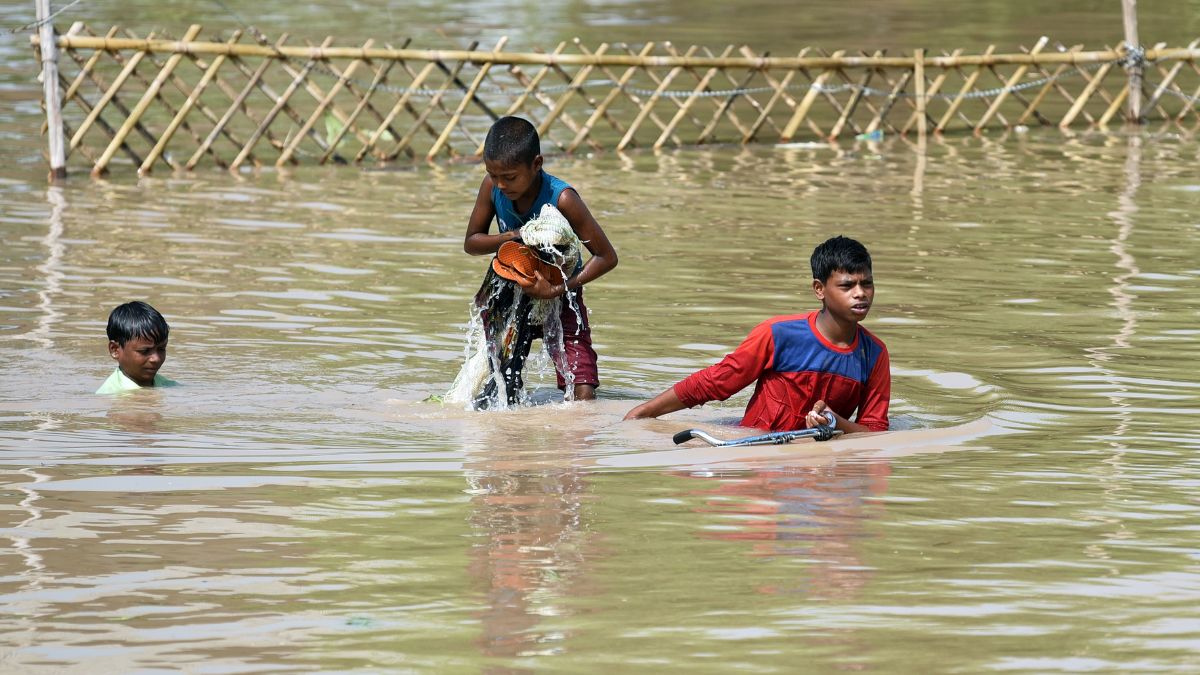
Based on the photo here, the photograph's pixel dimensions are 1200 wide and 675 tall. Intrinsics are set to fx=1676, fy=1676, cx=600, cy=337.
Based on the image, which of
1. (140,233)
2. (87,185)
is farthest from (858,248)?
(87,185)

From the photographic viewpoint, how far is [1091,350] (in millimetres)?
6859

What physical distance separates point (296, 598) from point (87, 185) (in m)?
8.83

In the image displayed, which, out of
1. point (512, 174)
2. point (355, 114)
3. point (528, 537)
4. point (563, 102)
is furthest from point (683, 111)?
point (528, 537)

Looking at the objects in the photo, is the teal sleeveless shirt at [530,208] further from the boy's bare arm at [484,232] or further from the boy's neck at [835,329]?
the boy's neck at [835,329]

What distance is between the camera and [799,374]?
516 cm

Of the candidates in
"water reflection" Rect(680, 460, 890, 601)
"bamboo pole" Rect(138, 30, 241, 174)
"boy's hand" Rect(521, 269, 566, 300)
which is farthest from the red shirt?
"bamboo pole" Rect(138, 30, 241, 174)

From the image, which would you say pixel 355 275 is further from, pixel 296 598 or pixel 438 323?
pixel 296 598

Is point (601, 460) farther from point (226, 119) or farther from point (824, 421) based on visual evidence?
point (226, 119)

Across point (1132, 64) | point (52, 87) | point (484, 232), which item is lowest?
point (484, 232)

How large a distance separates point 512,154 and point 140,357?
169 cm

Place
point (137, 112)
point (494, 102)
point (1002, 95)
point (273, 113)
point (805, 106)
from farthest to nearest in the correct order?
point (494, 102) → point (1002, 95) → point (805, 106) → point (273, 113) → point (137, 112)

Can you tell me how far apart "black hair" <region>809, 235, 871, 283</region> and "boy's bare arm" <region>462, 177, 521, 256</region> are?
1142 mm

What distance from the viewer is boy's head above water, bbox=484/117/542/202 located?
5.40 metres

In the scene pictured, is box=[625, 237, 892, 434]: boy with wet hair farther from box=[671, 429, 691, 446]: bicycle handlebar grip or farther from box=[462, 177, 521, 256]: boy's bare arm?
box=[462, 177, 521, 256]: boy's bare arm
